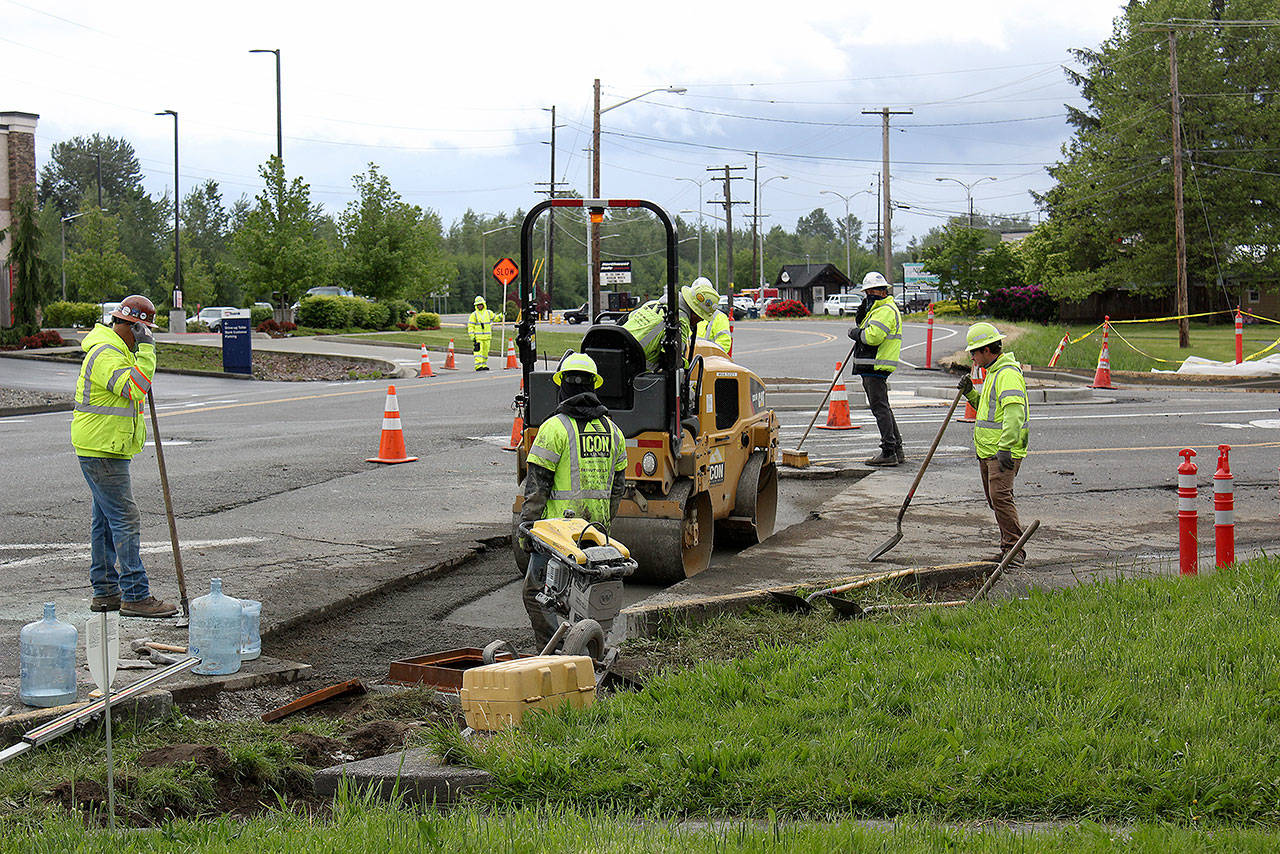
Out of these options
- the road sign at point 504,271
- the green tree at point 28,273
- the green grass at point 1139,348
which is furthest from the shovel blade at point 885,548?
the green tree at point 28,273

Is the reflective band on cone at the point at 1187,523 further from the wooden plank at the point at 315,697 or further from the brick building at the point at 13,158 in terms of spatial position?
the brick building at the point at 13,158

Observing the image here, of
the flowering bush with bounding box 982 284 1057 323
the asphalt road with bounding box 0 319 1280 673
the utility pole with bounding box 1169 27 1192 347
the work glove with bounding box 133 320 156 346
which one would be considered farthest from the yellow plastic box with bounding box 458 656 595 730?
the flowering bush with bounding box 982 284 1057 323

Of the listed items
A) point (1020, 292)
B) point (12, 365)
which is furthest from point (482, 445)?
point (1020, 292)

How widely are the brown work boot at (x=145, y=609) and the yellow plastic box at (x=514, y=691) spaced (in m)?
3.21

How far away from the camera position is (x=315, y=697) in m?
6.23

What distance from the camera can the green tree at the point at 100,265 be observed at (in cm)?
6162

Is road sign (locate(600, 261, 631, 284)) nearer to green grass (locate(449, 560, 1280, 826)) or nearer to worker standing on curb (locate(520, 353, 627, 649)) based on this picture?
worker standing on curb (locate(520, 353, 627, 649))

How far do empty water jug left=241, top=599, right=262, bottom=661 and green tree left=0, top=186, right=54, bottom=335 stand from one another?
107 ft

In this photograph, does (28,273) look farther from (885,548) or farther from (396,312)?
(885,548)

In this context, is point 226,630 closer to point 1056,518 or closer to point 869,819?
point 869,819

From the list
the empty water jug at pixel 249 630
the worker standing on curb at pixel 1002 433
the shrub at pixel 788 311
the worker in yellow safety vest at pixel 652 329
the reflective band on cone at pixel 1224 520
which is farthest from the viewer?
the shrub at pixel 788 311

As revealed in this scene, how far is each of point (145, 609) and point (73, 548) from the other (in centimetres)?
274

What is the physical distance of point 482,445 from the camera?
55.5 feet

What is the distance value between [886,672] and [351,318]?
44.3 metres
